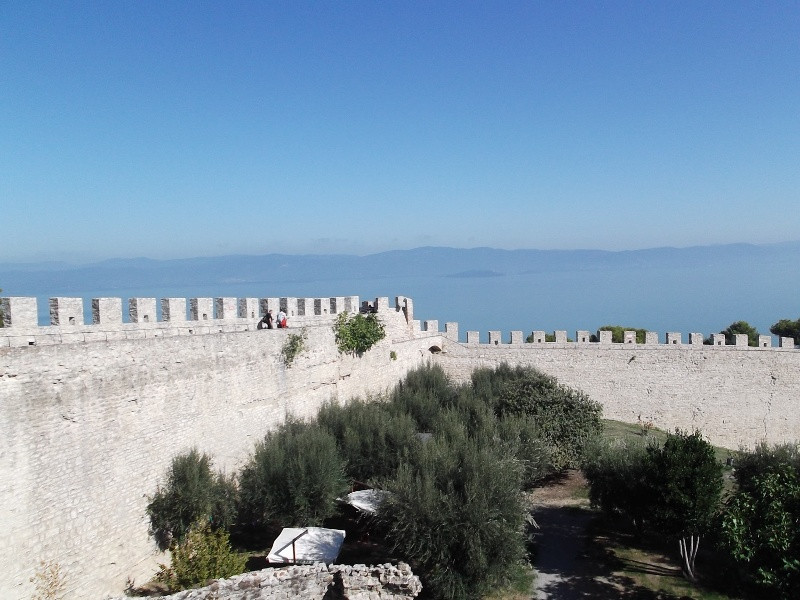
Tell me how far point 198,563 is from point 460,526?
379 cm

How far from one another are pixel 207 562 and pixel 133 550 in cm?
148

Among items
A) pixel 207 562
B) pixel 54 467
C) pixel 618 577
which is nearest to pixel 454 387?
pixel 618 577

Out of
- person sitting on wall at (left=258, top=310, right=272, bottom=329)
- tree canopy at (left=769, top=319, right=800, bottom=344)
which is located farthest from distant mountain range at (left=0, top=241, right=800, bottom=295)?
tree canopy at (left=769, top=319, right=800, bottom=344)

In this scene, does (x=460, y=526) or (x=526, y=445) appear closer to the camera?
(x=460, y=526)

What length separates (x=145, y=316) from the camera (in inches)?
411

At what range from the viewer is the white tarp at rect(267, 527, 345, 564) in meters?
9.23

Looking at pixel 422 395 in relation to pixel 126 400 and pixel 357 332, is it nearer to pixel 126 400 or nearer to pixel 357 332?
pixel 357 332

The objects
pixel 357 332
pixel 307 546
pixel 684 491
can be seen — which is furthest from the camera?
pixel 357 332

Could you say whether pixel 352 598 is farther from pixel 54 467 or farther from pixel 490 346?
pixel 490 346

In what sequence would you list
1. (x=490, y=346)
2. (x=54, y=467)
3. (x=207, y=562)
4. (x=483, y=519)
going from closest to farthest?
(x=54, y=467)
(x=207, y=562)
(x=483, y=519)
(x=490, y=346)

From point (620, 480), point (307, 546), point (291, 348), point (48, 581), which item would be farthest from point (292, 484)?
point (620, 480)

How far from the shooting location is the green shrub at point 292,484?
411 inches

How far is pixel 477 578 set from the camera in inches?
351

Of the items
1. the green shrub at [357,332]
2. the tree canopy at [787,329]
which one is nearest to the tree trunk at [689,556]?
the green shrub at [357,332]
